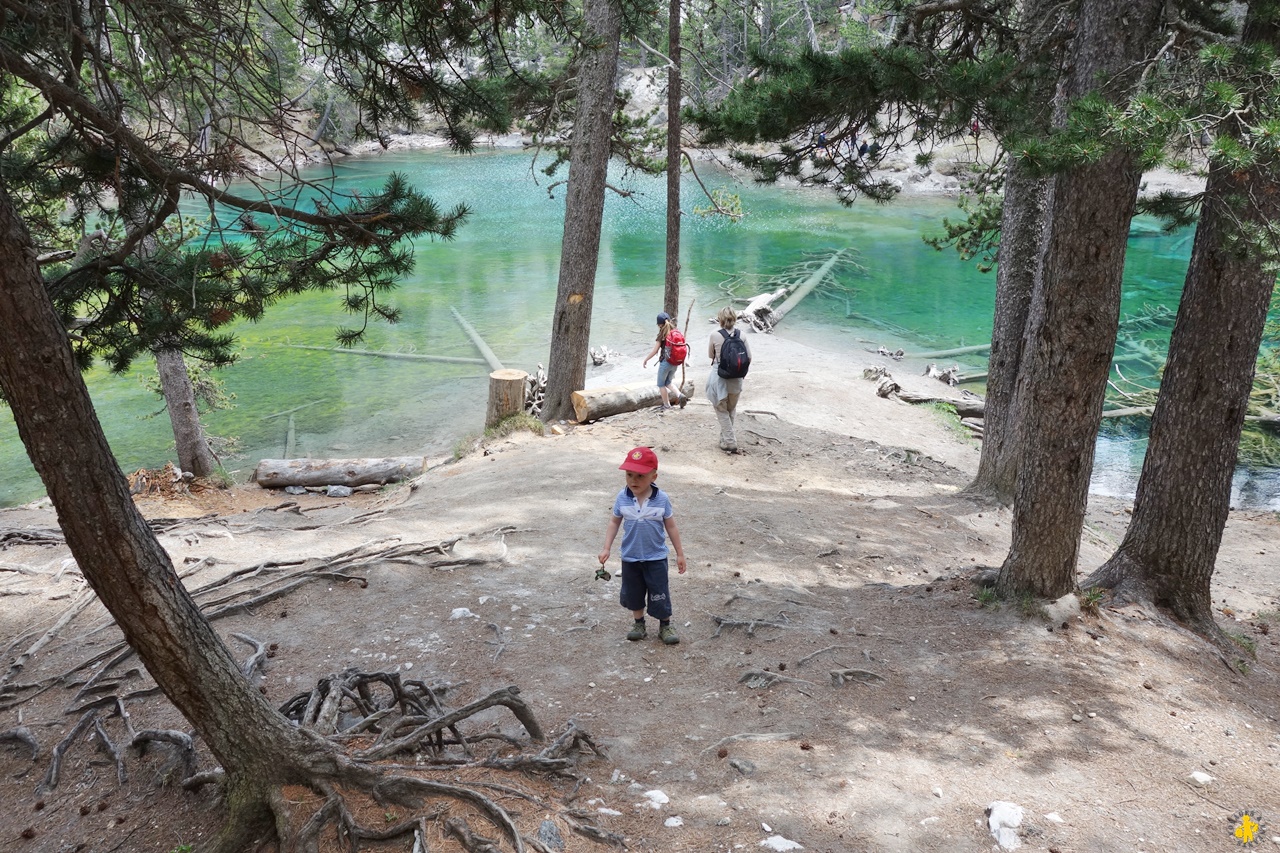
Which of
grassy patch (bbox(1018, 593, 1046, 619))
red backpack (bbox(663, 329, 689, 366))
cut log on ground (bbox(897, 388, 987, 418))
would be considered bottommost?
cut log on ground (bbox(897, 388, 987, 418))

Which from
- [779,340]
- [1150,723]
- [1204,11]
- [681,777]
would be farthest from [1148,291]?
[681,777]

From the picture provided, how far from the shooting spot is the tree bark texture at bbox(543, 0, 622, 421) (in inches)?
456

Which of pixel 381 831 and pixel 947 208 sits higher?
pixel 947 208

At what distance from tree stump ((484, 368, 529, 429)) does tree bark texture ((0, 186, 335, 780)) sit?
8904 mm

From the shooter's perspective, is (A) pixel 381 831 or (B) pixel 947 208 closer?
(A) pixel 381 831

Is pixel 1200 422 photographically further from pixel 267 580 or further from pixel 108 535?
pixel 267 580

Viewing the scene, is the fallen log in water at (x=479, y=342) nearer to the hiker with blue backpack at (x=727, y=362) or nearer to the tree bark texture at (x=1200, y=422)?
the hiker with blue backpack at (x=727, y=362)

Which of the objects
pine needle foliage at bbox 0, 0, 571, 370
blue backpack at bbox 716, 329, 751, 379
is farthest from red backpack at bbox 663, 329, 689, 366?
pine needle foliage at bbox 0, 0, 571, 370

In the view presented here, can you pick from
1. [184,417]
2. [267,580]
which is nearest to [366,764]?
[267,580]

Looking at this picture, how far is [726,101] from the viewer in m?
6.99

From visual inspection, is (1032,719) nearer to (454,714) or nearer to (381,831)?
(454,714)

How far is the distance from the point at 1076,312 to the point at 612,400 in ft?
26.8

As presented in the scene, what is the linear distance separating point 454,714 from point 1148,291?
27.9 m

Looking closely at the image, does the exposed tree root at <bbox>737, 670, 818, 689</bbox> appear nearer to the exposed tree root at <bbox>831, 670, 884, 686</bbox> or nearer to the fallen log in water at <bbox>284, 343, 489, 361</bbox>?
the exposed tree root at <bbox>831, 670, 884, 686</bbox>
